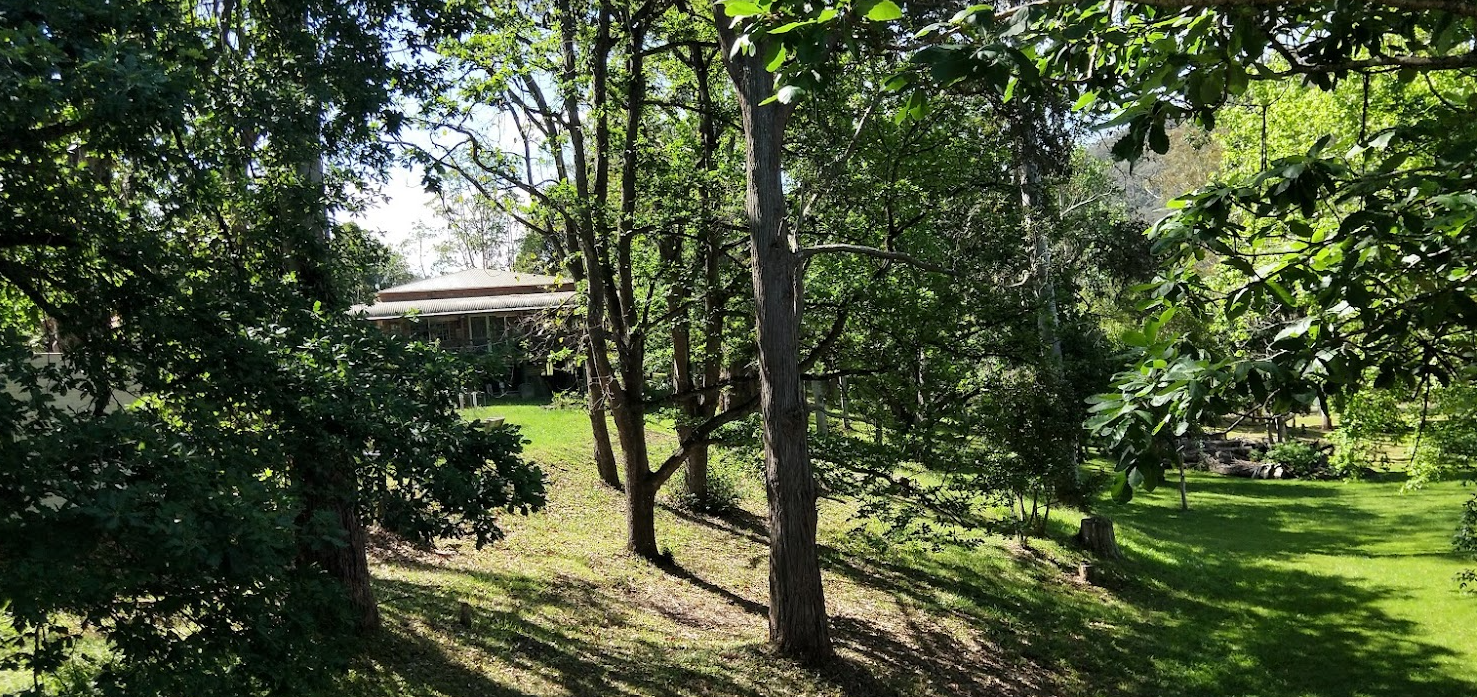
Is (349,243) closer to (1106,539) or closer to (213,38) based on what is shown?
(213,38)

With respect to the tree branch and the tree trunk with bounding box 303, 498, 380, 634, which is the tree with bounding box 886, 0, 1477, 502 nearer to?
the tree branch

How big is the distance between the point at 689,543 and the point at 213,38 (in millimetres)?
10482

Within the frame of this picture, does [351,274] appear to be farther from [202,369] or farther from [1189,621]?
[1189,621]

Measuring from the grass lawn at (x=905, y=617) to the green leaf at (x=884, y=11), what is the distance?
271 inches

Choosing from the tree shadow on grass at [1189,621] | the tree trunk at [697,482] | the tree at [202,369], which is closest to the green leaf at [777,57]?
the tree at [202,369]

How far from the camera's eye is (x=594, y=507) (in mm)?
16219

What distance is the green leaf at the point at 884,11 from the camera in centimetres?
278

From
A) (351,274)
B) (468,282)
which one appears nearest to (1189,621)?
(351,274)

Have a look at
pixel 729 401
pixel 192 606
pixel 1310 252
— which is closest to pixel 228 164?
pixel 192 606

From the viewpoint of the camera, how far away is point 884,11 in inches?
111

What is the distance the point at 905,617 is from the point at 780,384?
4.89m

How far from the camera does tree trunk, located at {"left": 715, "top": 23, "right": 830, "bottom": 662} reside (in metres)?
10.2

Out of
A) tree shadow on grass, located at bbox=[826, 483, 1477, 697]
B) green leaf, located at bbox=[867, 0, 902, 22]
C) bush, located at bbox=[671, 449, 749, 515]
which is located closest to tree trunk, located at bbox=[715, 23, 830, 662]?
tree shadow on grass, located at bbox=[826, 483, 1477, 697]

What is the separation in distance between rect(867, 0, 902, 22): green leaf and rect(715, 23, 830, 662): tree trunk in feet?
24.1
